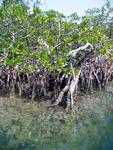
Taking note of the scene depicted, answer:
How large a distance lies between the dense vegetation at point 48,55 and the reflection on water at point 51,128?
0.69m

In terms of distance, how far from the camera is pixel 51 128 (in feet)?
25.4

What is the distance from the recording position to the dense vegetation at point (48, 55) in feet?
33.2

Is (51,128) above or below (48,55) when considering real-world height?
below

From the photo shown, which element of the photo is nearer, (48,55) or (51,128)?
(51,128)

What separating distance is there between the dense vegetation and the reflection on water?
Answer: 2.26ft

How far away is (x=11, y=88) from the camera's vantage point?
10.9 meters

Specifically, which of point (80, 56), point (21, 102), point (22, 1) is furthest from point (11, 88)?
point (22, 1)

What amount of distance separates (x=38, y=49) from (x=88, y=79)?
173cm

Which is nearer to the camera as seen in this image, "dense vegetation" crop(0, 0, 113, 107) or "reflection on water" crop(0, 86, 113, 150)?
"reflection on water" crop(0, 86, 113, 150)

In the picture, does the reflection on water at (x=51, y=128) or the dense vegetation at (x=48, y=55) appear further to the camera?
the dense vegetation at (x=48, y=55)

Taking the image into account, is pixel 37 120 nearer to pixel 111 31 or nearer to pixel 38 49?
pixel 38 49

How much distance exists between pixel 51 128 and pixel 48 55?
2.89 m

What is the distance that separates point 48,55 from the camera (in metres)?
10.2

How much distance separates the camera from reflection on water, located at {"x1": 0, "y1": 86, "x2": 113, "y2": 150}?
273 inches
